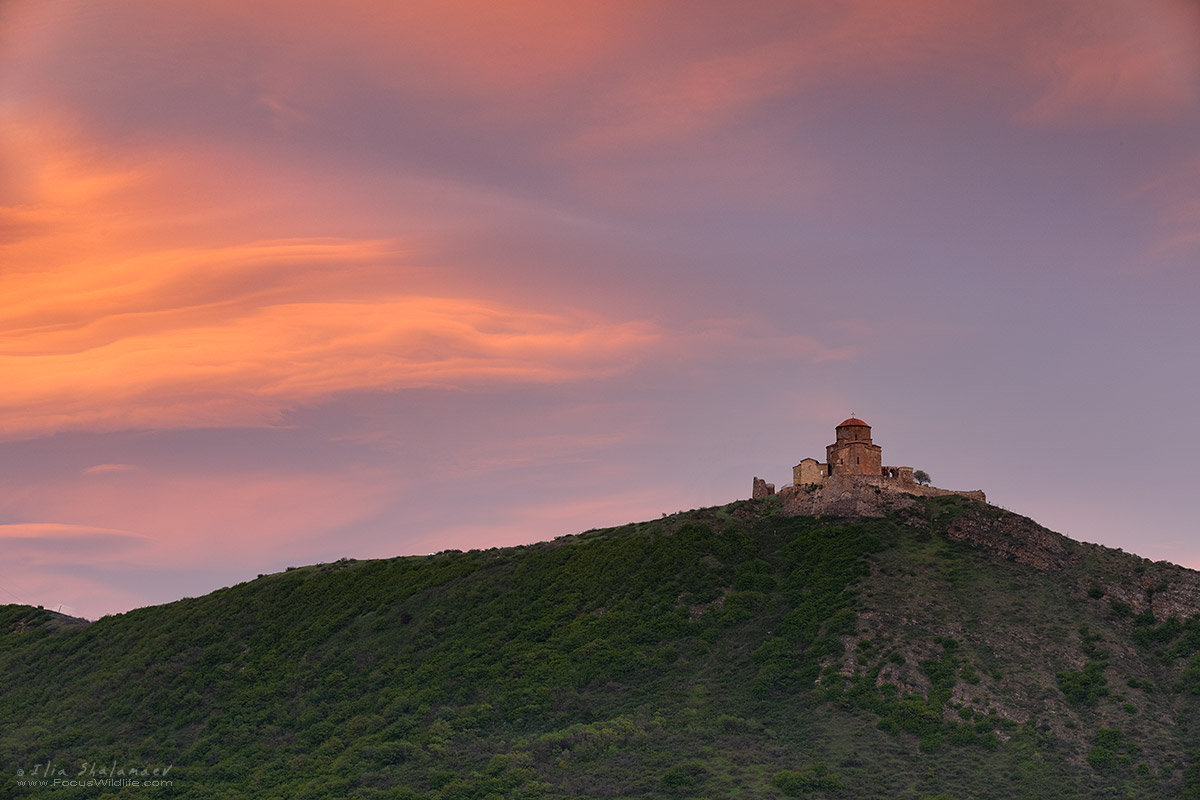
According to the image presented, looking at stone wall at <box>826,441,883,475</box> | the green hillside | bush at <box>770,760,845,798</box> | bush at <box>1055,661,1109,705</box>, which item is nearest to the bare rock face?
the green hillside

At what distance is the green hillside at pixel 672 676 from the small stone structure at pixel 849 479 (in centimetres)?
224

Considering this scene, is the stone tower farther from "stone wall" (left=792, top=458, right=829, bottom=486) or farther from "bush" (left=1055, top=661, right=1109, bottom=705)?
"bush" (left=1055, top=661, right=1109, bottom=705)

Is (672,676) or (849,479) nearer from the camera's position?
(672,676)

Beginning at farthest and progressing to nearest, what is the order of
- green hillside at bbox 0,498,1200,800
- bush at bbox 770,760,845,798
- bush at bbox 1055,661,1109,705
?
bush at bbox 1055,661,1109,705 < green hillside at bbox 0,498,1200,800 < bush at bbox 770,760,845,798

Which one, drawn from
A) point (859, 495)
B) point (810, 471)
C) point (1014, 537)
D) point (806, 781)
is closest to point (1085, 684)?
point (1014, 537)

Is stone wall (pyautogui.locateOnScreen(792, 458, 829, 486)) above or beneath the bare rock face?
above

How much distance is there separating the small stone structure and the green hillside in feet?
7.34

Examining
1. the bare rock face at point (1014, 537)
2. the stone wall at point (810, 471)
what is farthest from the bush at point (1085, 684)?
the stone wall at point (810, 471)

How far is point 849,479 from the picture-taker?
11588 cm

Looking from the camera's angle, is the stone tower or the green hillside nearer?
the green hillside

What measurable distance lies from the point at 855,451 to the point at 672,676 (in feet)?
106

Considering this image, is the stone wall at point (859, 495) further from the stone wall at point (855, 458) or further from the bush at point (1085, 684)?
the bush at point (1085, 684)

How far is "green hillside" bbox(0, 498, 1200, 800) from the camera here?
81.5 m

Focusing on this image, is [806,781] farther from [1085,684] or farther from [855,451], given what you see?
[855,451]
